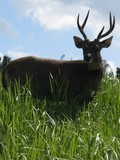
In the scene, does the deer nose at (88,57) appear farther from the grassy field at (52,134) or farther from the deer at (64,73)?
the grassy field at (52,134)

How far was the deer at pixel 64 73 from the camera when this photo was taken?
8.79 meters

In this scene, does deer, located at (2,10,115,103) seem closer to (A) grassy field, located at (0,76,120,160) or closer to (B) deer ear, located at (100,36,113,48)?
(B) deer ear, located at (100,36,113,48)

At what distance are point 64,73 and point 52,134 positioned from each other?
3.57 m

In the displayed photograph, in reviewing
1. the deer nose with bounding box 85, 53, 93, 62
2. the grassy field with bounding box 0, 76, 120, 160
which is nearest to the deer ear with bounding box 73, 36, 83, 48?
the deer nose with bounding box 85, 53, 93, 62

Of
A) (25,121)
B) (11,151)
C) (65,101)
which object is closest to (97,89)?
(65,101)

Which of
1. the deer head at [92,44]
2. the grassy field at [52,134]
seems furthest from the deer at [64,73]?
the grassy field at [52,134]

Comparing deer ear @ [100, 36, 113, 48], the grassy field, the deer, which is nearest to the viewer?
the grassy field

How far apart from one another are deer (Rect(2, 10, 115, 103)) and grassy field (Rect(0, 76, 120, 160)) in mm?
1193

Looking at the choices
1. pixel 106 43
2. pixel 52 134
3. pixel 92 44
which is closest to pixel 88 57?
pixel 92 44

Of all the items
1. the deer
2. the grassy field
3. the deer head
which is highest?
the deer head

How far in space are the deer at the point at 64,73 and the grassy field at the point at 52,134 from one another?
Answer: 47.0 inches

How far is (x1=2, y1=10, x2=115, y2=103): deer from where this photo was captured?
8789mm

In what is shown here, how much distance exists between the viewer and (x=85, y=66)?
30.2 ft

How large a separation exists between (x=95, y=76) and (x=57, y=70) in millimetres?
599
